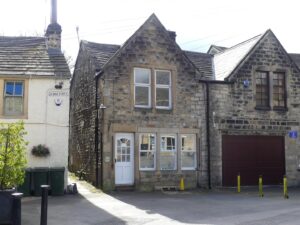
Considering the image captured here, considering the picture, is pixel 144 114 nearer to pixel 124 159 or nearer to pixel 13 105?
pixel 124 159

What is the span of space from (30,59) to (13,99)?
2.10 meters

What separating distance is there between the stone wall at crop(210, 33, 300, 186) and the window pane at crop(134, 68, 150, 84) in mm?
3452

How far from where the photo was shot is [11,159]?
1148cm

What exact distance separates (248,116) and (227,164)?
109 inches

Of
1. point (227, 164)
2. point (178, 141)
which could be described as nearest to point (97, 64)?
point (178, 141)

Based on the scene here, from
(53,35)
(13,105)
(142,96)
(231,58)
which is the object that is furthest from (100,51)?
(231,58)

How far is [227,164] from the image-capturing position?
21.6 m

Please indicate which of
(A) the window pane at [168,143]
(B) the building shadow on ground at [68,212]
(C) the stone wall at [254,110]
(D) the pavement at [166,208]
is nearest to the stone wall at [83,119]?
(D) the pavement at [166,208]

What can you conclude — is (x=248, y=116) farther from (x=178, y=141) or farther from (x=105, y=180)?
(x=105, y=180)

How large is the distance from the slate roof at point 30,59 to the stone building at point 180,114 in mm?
2042

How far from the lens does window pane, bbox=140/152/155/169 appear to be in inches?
789

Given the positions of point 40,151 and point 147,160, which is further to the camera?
point 147,160

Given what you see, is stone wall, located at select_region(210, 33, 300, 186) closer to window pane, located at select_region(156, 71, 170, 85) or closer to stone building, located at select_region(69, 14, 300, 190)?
stone building, located at select_region(69, 14, 300, 190)

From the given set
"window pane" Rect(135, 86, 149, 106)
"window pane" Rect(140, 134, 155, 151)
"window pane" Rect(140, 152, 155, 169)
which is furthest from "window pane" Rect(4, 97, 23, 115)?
"window pane" Rect(140, 152, 155, 169)
